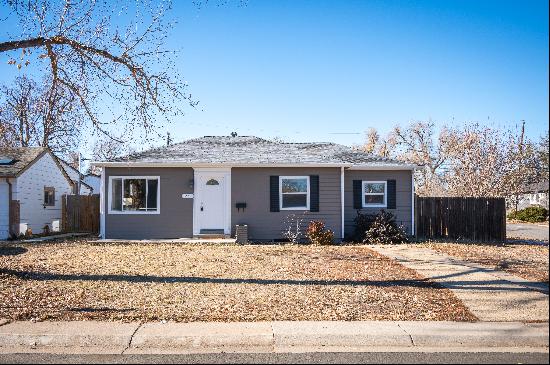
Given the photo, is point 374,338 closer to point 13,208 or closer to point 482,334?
point 482,334

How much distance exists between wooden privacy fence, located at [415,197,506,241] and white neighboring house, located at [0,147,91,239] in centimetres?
1633

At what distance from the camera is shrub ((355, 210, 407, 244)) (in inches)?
615

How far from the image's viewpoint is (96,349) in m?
5.23

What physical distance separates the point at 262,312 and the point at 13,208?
15850 mm

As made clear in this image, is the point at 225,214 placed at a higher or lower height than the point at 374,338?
higher

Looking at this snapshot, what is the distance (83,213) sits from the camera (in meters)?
21.0

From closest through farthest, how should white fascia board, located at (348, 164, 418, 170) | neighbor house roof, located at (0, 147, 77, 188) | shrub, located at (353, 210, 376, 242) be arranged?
shrub, located at (353, 210, 376, 242) → white fascia board, located at (348, 164, 418, 170) → neighbor house roof, located at (0, 147, 77, 188)

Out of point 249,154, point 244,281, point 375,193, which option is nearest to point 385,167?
point 375,193

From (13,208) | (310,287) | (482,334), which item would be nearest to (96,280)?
(310,287)

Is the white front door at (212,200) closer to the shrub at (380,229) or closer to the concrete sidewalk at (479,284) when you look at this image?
the shrub at (380,229)

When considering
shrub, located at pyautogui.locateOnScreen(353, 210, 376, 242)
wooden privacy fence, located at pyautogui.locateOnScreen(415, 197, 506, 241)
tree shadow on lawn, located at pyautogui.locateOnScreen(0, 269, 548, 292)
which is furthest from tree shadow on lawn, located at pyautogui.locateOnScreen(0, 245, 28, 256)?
wooden privacy fence, located at pyautogui.locateOnScreen(415, 197, 506, 241)

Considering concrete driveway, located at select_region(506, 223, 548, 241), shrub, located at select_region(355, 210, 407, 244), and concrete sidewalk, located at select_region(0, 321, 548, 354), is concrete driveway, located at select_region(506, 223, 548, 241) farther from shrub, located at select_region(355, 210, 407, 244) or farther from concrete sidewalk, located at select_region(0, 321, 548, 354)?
shrub, located at select_region(355, 210, 407, 244)

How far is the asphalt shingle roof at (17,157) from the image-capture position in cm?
1842

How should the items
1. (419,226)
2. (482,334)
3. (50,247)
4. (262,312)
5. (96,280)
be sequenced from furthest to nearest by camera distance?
(419,226) < (50,247) < (96,280) < (262,312) < (482,334)
